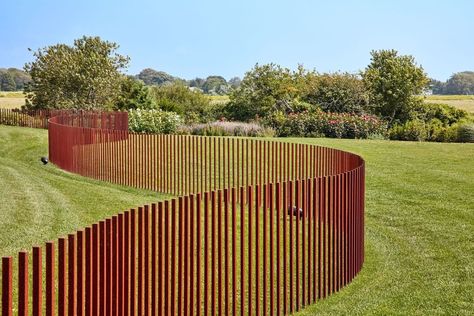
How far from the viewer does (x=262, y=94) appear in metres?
46.5

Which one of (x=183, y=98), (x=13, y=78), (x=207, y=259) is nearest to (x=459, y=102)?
(x=183, y=98)

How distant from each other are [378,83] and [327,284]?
133 ft

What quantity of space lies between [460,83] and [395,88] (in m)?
120

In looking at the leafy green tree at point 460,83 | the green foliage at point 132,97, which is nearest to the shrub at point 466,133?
the green foliage at point 132,97

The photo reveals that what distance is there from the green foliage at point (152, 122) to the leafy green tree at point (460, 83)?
130853 mm

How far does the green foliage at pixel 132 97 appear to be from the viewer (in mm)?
48844

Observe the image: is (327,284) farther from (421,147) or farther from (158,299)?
(421,147)

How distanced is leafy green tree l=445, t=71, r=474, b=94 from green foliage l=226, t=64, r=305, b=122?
387 ft

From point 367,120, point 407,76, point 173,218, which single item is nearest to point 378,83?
point 407,76

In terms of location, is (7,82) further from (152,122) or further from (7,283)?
(7,283)

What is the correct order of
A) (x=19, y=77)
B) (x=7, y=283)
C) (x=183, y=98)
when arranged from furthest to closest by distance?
(x=19, y=77) < (x=183, y=98) < (x=7, y=283)

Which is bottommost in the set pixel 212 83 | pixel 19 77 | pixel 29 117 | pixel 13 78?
pixel 29 117

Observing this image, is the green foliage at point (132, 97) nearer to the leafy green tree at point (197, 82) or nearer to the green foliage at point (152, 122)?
the green foliage at point (152, 122)

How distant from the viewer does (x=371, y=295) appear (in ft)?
29.3
